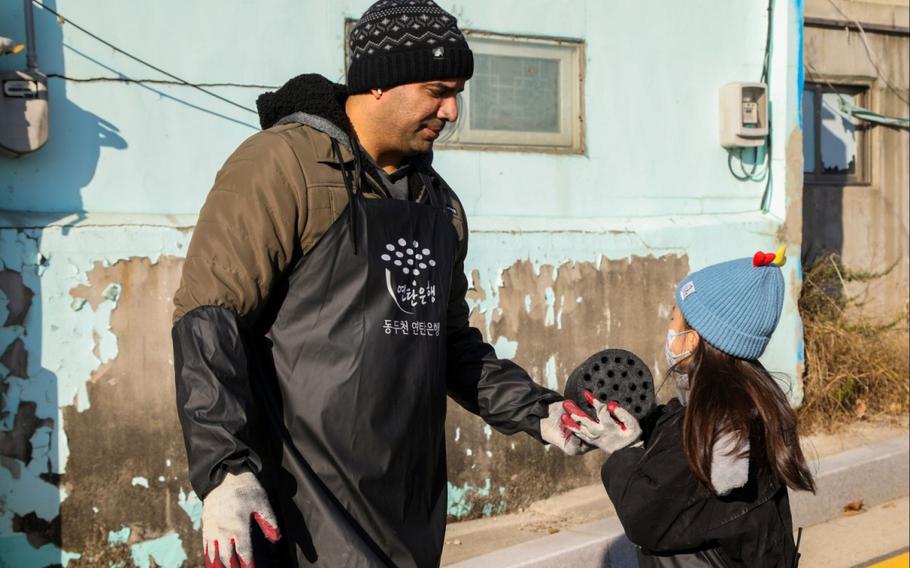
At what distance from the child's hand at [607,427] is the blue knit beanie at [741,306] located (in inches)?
14.1

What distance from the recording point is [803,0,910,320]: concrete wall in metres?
9.21

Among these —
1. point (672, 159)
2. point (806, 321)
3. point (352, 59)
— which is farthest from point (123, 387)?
point (806, 321)

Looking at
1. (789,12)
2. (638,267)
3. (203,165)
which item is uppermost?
(789,12)

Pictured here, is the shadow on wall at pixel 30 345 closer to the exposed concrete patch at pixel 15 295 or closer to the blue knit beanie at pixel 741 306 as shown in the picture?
the exposed concrete patch at pixel 15 295

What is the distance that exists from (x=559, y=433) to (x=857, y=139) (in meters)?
7.65

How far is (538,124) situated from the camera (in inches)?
259

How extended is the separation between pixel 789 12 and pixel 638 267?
220 centimetres

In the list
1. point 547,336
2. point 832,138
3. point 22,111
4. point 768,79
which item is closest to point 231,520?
point 22,111

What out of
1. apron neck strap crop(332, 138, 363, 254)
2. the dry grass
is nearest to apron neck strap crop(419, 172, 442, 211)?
apron neck strap crop(332, 138, 363, 254)

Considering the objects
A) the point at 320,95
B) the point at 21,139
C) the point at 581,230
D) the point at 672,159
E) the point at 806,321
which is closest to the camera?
the point at 320,95

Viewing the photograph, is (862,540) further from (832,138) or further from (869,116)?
(869,116)

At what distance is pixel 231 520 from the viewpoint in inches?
90.7

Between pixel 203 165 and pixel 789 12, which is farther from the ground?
pixel 789 12

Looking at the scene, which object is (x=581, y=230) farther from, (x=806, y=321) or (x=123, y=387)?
(x=123, y=387)
